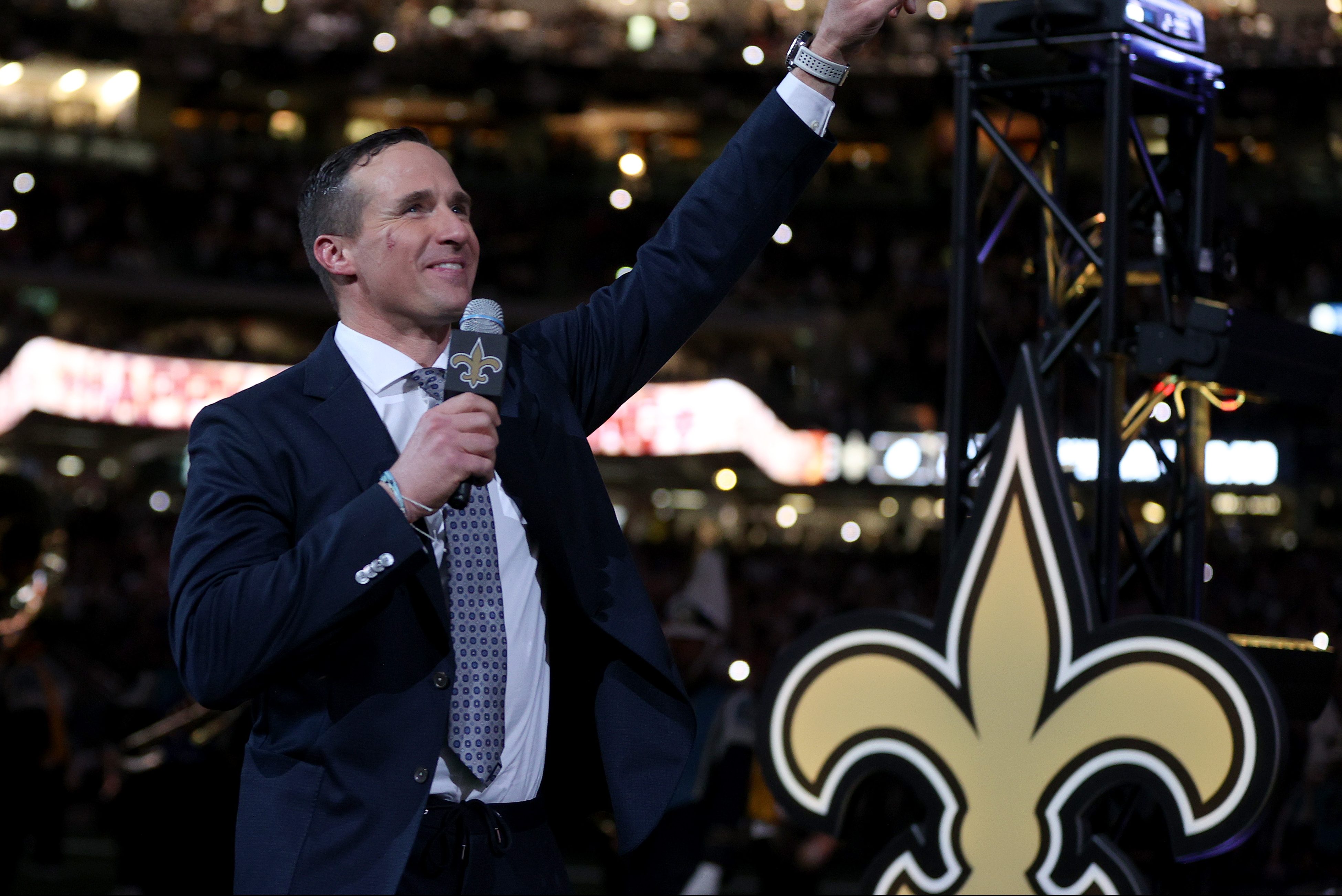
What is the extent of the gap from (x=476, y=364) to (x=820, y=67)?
870mm

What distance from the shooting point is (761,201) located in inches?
96.0

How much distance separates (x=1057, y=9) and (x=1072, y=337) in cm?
96

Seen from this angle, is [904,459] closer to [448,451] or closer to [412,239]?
[412,239]

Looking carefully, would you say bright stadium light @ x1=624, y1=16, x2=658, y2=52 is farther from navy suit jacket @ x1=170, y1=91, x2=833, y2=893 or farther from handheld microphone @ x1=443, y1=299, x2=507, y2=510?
handheld microphone @ x1=443, y1=299, x2=507, y2=510

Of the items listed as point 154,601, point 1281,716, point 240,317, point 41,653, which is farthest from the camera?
point 240,317

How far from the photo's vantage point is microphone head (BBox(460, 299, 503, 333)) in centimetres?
210

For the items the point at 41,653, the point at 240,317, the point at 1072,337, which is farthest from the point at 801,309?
the point at 1072,337

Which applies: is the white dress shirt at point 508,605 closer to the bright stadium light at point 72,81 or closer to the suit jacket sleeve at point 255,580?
the suit jacket sleeve at point 255,580

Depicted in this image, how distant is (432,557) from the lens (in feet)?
6.67

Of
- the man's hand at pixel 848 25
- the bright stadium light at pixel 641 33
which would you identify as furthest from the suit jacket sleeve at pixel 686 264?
the bright stadium light at pixel 641 33

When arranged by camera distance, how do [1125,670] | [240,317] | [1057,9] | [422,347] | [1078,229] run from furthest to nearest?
[240,317] → [1078,229] → [1057,9] → [1125,670] → [422,347]

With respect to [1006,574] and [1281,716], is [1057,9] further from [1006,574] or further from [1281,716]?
[1281,716]

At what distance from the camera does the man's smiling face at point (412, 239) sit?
7.19 feet

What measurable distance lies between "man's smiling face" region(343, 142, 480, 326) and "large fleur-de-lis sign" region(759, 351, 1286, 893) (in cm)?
156
